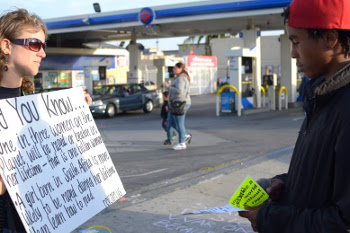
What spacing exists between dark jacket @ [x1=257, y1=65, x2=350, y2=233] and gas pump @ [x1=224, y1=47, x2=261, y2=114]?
622 inches

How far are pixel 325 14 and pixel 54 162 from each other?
4.98 ft

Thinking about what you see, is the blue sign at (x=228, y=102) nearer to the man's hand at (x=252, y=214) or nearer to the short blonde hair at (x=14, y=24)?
the short blonde hair at (x=14, y=24)

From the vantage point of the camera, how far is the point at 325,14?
157cm

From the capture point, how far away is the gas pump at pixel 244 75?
17562mm

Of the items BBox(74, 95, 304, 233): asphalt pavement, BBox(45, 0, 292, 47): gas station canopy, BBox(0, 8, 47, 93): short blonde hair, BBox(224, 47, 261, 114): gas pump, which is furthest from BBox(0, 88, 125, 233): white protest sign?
BBox(224, 47, 261, 114): gas pump

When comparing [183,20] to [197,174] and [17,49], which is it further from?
[17,49]

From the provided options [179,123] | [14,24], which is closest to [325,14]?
[14,24]

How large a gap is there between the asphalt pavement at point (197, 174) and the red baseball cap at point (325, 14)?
3.13 metres

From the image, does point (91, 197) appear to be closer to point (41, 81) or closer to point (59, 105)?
point (59, 105)

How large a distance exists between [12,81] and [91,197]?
781mm

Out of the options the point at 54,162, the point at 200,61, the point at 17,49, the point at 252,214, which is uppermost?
the point at 200,61

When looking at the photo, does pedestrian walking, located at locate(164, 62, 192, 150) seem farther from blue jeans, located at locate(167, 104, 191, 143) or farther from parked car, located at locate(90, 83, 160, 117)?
parked car, located at locate(90, 83, 160, 117)

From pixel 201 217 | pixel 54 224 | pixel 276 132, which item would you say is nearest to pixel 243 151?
pixel 276 132

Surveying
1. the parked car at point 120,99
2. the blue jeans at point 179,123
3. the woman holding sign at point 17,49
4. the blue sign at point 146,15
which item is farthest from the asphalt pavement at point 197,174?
the blue sign at point 146,15
